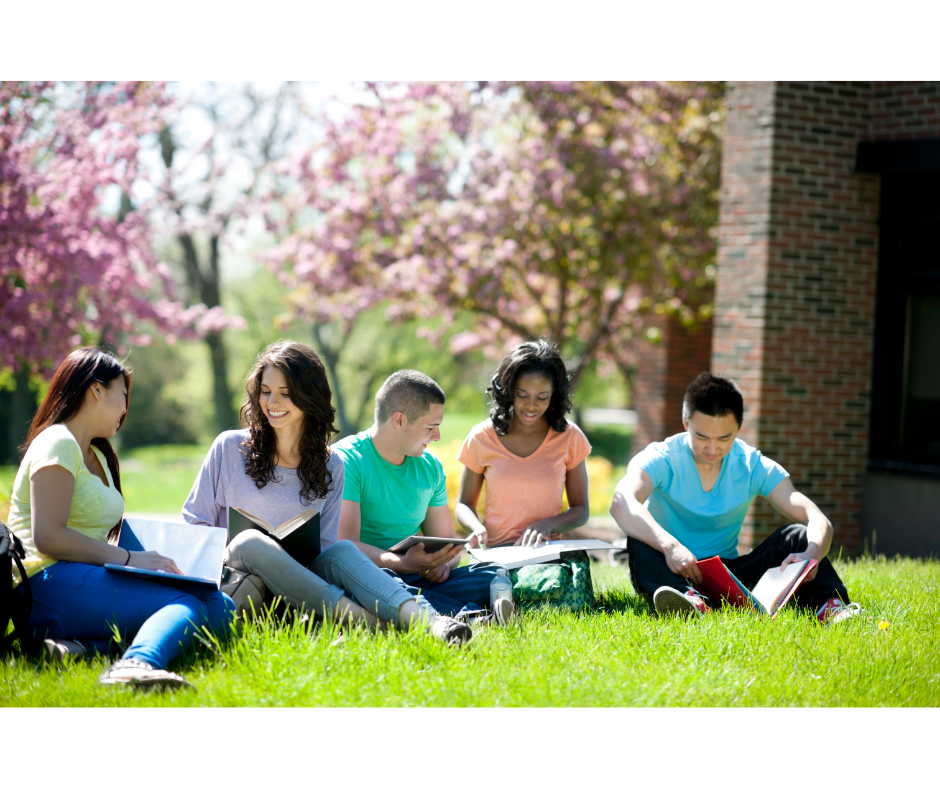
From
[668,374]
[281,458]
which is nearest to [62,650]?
[281,458]

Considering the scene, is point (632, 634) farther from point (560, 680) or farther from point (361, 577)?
point (361, 577)

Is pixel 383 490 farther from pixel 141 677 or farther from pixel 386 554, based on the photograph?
pixel 141 677

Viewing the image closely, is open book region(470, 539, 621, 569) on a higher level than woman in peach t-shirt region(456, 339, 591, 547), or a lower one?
lower

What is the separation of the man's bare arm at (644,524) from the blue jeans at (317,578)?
125 centimetres

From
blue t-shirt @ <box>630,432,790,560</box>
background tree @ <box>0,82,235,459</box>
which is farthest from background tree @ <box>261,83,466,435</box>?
blue t-shirt @ <box>630,432,790,560</box>

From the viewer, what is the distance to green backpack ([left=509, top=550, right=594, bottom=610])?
420 cm

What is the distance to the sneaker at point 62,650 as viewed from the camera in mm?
3271

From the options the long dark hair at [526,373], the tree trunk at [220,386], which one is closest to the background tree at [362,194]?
the tree trunk at [220,386]

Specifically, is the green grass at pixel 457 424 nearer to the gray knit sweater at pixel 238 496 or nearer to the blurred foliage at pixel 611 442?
the blurred foliage at pixel 611 442

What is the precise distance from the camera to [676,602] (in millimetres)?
4102

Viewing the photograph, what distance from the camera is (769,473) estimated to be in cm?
459

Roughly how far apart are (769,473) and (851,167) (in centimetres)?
434

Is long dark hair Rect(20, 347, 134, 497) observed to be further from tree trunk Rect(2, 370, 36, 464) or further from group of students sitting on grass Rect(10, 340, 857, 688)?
tree trunk Rect(2, 370, 36, 464)

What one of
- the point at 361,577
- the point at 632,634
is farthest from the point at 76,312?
the point at 632,634
